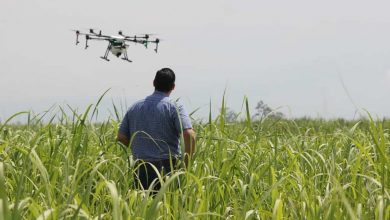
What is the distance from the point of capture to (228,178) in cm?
396

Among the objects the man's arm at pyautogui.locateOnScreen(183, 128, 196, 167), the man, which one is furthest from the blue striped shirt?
the man's arm at pyautogui.locateOnScreen(183, 128, 196, 167)

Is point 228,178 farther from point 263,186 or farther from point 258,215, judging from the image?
point 258,215

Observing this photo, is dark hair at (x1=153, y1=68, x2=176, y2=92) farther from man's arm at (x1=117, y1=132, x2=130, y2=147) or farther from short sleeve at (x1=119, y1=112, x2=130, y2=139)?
man's arm at (x1=117, y1=132, x2=130, y2=147)

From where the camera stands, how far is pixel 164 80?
4914 mm

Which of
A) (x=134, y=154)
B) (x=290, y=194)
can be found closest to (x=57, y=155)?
(x=134, y=154)

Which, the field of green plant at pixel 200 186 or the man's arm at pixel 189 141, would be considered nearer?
the field of green plant at pixel 200 186

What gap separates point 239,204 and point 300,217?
538mm

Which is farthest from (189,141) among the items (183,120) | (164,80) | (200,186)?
(200,186)

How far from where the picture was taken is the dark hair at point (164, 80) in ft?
16.1

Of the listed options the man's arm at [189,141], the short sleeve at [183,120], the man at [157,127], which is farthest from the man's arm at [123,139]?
the man's arm at [189,141]

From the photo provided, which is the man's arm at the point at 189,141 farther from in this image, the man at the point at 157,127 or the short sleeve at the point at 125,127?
the short sleeve at the point at 125,127

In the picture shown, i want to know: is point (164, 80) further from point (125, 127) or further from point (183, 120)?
point (125, 127)

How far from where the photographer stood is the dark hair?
4918mm

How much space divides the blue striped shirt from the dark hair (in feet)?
0.17
